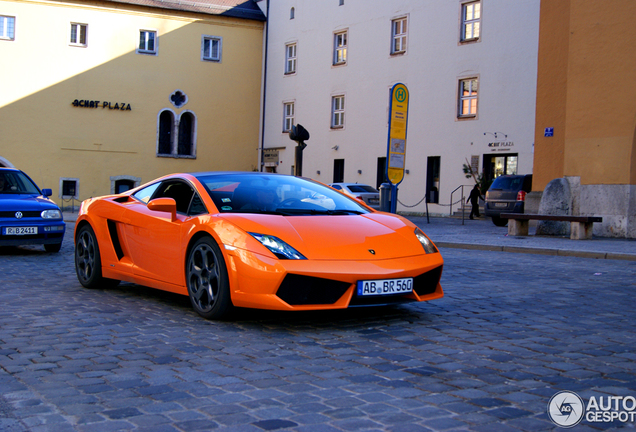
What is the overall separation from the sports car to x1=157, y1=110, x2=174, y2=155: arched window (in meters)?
35.2

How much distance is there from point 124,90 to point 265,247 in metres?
36.7

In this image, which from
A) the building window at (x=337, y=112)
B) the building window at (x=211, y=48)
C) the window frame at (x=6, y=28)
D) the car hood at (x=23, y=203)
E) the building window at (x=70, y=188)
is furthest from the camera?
the building window at (x=211, y=48)

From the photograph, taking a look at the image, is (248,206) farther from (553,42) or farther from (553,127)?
(553,42)

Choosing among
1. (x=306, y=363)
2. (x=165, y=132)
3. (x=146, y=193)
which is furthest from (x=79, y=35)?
(x=306, y=363)

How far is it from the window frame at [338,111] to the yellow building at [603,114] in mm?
19602

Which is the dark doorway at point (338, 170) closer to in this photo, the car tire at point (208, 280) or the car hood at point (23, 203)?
the car hood at point (23, 203)

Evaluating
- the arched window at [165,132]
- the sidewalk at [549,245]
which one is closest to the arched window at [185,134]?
the arched window at [165,132]

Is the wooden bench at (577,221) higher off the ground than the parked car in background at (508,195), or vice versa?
the parked car in background at (508,195)

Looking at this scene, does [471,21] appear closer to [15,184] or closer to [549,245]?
[549,245]

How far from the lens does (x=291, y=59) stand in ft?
136

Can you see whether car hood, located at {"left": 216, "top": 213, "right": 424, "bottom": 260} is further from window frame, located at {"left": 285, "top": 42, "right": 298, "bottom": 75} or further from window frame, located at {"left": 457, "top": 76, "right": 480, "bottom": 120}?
window frame, located at {"left": 285, "top": 42, "right": 298, "bottom": 75}

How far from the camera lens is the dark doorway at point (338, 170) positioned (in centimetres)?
3803

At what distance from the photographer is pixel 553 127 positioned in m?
23.8

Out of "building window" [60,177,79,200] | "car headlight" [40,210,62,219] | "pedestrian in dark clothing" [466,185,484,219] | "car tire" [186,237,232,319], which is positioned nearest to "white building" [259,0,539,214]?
"pedestrian in dark clothing" [466,185,484,219]
